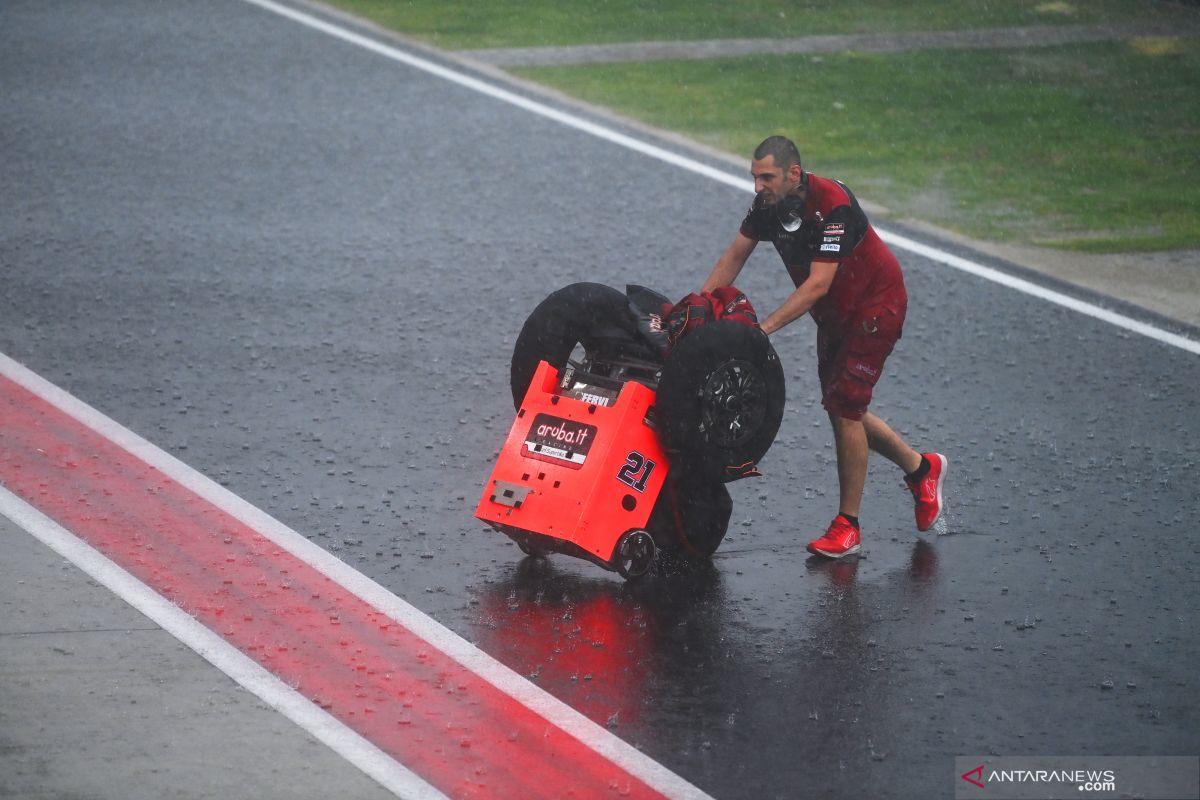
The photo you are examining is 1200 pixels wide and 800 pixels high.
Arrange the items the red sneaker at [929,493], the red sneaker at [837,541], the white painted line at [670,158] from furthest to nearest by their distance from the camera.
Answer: the white painted line at [670,158]
the red sneaker at [929,493]
the red sneaker at [837,541]

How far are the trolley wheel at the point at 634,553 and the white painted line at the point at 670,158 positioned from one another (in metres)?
4.67

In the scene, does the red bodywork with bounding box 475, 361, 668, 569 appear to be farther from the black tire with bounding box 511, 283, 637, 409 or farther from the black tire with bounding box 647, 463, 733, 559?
the black tire with bounding box 511, 283, 637, 409

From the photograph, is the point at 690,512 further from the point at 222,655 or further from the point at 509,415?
the point at 509,415

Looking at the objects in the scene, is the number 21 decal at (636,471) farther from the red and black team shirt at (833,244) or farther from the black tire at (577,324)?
the red and black team shirt at (833,244)

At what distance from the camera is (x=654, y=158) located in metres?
14.1

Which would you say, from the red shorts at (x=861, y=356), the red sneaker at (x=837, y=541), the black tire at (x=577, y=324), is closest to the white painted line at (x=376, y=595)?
the black tire at (x=577, y=324)

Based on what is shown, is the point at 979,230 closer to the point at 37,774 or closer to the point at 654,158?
the point at 654,158

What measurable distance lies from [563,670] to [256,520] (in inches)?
73.8

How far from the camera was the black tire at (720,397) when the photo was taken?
22.3ft

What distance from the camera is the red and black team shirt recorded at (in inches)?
286

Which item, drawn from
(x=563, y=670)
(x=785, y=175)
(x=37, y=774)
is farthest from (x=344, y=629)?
(x=785, y=175)

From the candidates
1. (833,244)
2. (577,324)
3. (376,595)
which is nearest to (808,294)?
(833,244)

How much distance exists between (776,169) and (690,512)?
1414mm

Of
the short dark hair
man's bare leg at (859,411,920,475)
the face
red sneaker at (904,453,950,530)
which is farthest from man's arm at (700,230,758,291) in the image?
red sneaker at (904,453,950,530)
